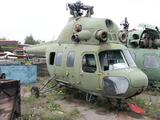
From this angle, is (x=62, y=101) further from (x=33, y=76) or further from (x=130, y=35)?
(x=130, y=35)

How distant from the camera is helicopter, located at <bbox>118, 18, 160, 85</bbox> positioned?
26.5 ft

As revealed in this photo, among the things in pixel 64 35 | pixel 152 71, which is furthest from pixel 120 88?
pixel 152 71

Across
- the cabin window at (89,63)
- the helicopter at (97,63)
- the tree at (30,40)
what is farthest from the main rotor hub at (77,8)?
the tree at (30,40)

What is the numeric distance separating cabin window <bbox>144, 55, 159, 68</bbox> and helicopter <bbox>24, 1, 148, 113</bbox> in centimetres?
357

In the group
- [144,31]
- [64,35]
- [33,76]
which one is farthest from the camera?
[33,76]

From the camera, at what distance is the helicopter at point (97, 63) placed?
452cm

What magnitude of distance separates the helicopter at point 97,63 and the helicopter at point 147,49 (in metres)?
Answer: 2.71

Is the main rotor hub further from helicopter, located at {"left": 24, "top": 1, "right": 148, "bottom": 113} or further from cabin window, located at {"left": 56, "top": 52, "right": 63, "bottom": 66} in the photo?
cabin window, located at {"left": 56, "top": 52, "right": 63, "bottom": 66}

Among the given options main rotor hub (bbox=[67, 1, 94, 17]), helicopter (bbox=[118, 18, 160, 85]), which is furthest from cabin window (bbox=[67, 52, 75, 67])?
helicopter (bbox=[118, 18, 160, 85])

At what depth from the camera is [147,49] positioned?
27.6 feet

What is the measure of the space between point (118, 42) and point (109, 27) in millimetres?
804

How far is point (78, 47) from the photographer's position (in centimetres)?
586

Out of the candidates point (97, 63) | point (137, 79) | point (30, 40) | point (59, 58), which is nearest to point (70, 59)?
point (59, 58)

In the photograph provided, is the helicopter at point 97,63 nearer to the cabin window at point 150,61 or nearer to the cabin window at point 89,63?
the cabin window at point 89,63
